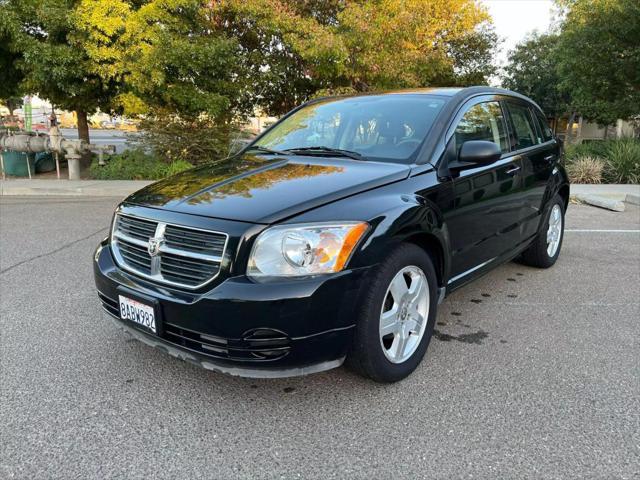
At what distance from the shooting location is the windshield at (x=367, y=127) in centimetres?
343

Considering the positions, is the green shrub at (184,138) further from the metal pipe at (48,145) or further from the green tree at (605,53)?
the green tree at (605,53)

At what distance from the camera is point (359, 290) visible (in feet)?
8.29

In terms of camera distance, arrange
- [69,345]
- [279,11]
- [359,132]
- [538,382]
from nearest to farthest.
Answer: [538,382], [69,345], [359,132], [279,11]

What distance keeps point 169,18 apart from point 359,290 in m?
10.5

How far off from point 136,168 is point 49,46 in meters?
2.99

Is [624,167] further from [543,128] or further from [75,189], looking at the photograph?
[75,189]

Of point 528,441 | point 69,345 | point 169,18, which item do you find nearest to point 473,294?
point 528,441

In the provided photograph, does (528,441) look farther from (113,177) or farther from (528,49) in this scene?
(528,49)

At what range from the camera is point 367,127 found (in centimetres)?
373

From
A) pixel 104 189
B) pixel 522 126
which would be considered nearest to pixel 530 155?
pixel 522 126

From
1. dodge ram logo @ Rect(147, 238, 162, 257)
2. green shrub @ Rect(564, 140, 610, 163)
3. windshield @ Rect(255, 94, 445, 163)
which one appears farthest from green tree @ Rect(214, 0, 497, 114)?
dodge ram logo @ Rect(147, 238, 162, 257)

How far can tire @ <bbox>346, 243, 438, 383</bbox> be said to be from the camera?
2598 millimetres

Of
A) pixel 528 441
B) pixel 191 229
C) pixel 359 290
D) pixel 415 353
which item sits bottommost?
pixel 528 441

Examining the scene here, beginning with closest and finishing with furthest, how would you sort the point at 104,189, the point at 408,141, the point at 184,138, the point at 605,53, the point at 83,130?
the point at 408,141 < the point at 104,189 < the point at 184,138 < the point at 83,130 < the point at 605,53
